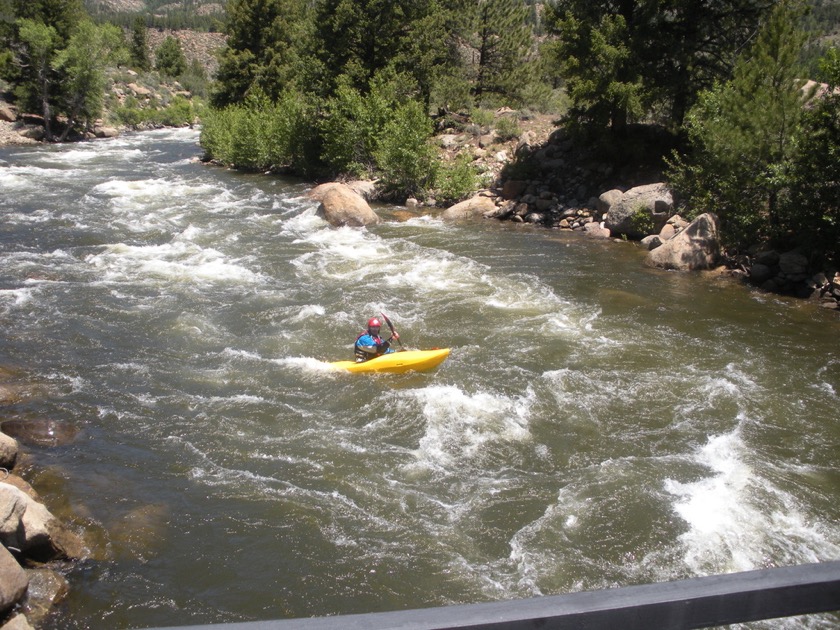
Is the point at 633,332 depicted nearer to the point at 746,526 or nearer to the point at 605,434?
the point at 605,434

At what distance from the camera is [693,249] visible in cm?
1389

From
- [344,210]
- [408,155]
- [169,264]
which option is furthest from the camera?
[408,155]

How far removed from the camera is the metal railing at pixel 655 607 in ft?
4.06

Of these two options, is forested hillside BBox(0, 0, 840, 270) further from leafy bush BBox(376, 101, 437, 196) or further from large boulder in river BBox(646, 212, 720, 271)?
large boulder in river BBox(646, 212, 720, 271)

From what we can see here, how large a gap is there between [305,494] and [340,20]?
70.0 ft

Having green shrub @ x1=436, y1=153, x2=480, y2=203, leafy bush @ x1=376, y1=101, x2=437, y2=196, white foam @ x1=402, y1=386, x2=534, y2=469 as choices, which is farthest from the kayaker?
leafy bush @ x1=376, y1=101, x2=437, y2=196

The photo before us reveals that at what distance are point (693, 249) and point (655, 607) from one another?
13.8m

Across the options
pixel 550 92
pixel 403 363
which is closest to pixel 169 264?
pixel 403 363

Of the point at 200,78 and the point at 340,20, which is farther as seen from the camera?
the point at 200,78

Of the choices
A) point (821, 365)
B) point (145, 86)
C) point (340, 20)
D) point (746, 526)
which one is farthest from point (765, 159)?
point (145, 86)

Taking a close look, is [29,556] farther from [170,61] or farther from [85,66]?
[170,61]

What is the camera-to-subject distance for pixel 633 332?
10.5 metres

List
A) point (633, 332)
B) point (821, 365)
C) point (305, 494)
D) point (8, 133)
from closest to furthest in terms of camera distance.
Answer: point (305, 494)
point (821, 365)
point (633, 332)
point (8, 133)

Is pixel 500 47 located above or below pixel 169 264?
above
